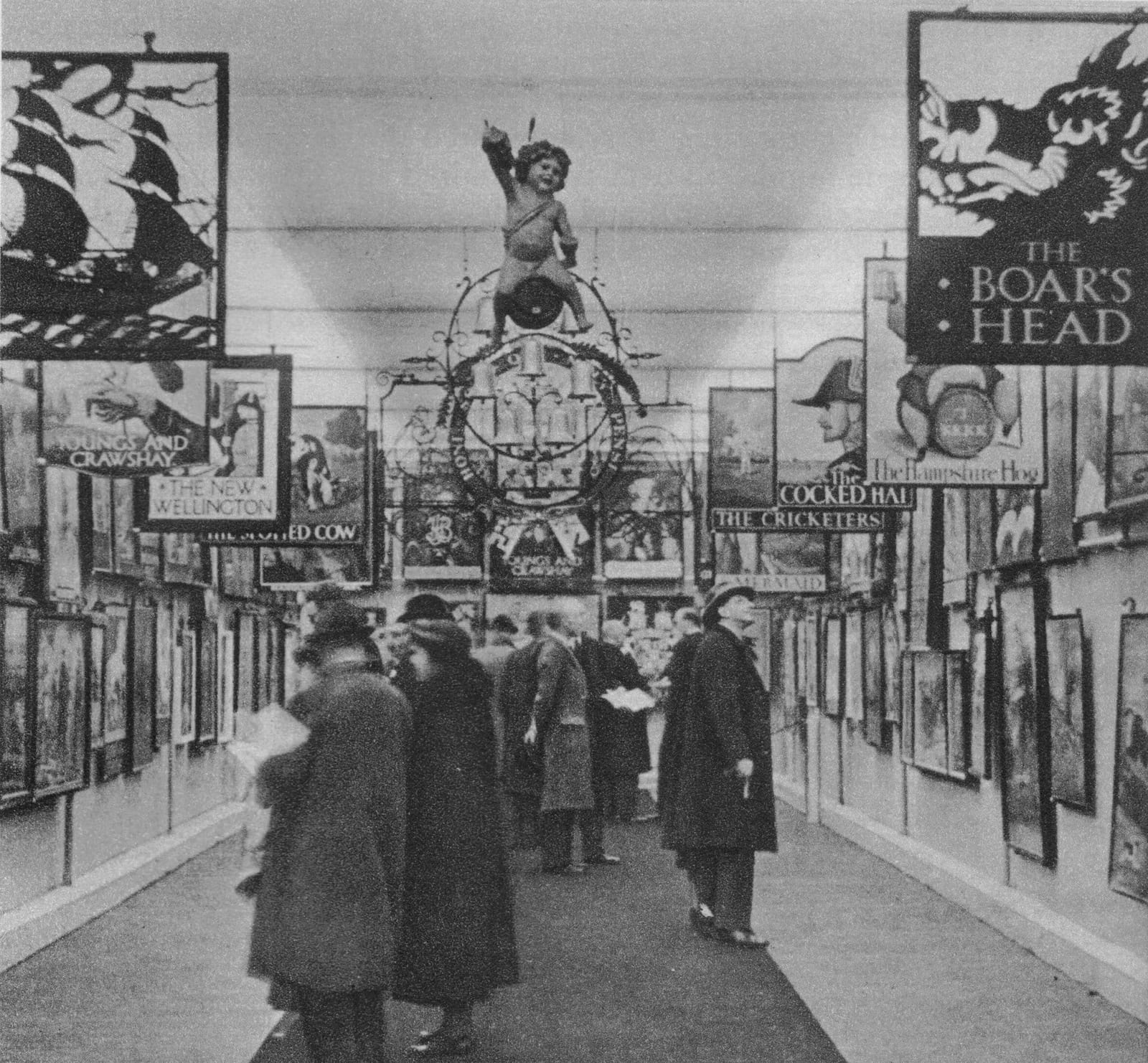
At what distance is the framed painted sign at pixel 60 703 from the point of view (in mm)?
10391

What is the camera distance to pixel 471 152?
11.8 meters

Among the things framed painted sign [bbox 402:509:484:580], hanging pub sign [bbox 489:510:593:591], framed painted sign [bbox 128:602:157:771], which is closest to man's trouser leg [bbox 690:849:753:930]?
framed painted sign [bbox 128:602:157:771]

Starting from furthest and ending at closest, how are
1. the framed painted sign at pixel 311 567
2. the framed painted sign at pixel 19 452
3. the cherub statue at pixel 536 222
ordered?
the framed painted sign at pixel 311 567, the framed painted sign at pixel 19 452, the cherub statue at pixel 536 222

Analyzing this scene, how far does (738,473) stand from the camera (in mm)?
14148

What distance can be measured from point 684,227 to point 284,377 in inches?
134

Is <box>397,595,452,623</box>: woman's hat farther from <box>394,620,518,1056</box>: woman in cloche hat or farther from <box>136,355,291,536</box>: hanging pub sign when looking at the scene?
<box>136,355,291,536</box>: hanging pub sign

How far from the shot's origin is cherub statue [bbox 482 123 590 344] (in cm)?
928

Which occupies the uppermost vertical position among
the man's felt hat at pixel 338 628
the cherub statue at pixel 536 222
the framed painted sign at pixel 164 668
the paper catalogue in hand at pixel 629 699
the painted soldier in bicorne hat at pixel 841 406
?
the cherub statue at pixel 536 222

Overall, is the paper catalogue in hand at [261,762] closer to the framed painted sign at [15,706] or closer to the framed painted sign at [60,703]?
the framed painted sign at [15,706]

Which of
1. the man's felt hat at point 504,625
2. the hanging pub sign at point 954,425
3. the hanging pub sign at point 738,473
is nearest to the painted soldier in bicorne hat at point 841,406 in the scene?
the hanging pub sign at point 738,473

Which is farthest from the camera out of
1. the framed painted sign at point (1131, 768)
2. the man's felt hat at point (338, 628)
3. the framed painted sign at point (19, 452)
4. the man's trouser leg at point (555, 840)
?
the man's trouser leg at point (555, 840)

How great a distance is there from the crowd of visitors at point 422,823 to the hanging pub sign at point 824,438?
6.02 feet

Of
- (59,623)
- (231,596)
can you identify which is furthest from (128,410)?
(231,596)

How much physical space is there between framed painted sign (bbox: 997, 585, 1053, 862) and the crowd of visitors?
149 cm
